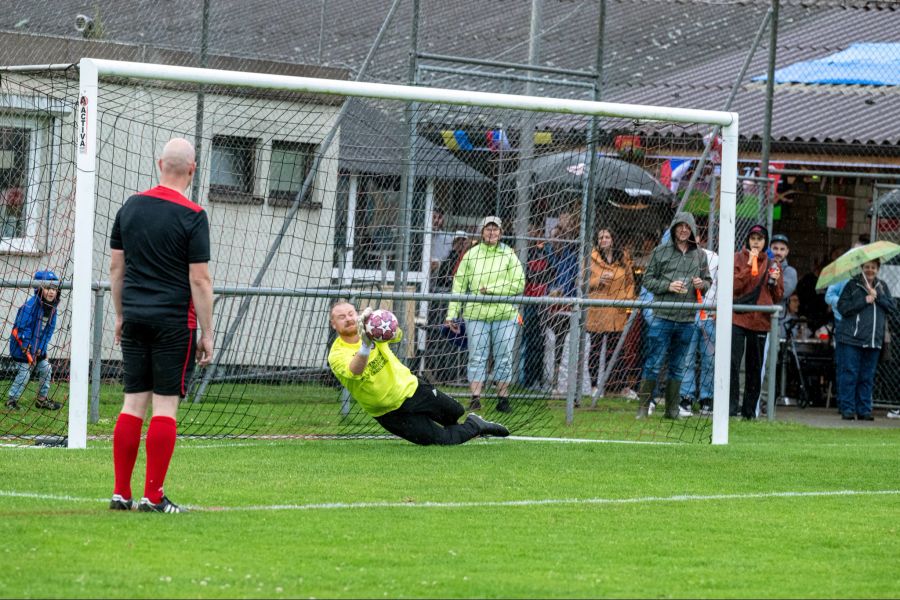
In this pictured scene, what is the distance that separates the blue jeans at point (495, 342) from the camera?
47.8 ft

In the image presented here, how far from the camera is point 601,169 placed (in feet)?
53.1

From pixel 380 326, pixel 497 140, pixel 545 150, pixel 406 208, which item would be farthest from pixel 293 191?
pixel 380 326

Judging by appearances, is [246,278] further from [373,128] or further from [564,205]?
[564,205]

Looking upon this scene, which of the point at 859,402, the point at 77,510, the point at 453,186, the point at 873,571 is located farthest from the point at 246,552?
the point at 859,402

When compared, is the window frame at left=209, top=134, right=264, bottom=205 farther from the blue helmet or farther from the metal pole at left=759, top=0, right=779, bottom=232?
the metal pole at left=759, top=0, right=779, bottom=232

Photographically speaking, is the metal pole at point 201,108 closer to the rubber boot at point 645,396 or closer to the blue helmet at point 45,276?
the blue helmet at point 45,276

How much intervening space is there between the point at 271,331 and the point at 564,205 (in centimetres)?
345

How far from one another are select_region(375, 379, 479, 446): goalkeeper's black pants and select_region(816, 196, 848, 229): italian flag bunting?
11.9 meters

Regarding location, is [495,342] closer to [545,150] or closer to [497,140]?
[497,140]

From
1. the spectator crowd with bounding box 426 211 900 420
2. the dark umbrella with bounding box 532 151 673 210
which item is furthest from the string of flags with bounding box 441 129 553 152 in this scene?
the spectator crowd with bounding box 426 211 900 420

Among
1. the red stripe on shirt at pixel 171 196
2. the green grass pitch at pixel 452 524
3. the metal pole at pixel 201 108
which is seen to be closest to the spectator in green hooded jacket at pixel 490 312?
the green grass pitch at pixel 452 524

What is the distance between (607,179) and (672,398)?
2623 mm

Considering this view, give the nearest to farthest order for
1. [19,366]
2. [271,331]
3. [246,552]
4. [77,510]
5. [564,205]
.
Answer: [246,552] < [77,510] < [19,366] < [271,331] < [564,205]

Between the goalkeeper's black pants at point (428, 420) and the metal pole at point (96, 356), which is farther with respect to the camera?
the metal pole at point (96, 356)
